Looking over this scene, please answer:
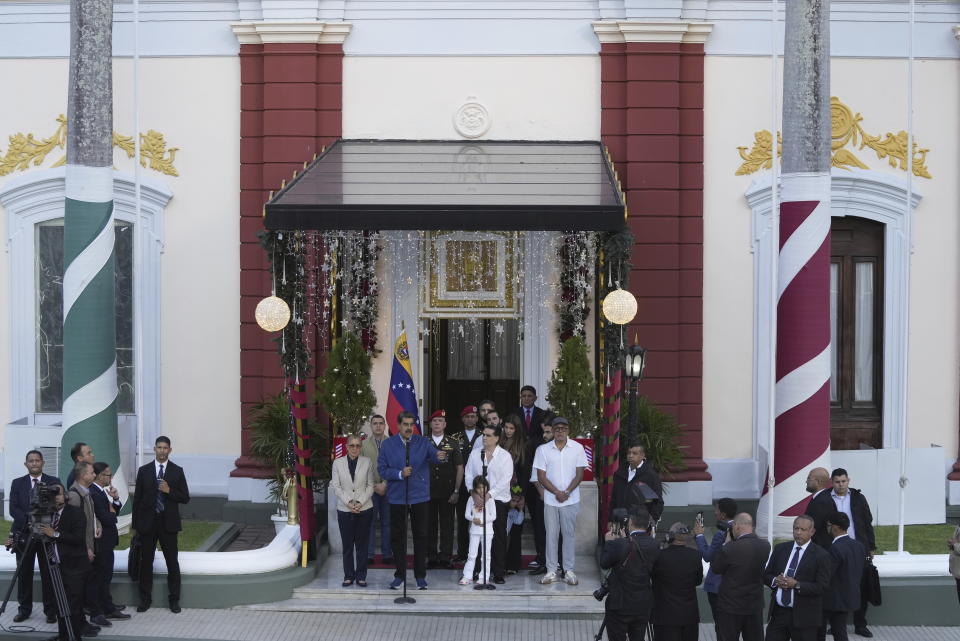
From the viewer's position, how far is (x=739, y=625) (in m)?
9.95

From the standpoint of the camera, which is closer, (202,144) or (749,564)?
(749,564)

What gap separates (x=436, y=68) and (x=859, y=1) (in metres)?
4.74

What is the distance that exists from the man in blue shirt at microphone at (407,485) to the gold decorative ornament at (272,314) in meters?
1.43

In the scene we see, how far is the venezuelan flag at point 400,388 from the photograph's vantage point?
1464 centimetres

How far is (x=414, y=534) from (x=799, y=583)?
161 inches

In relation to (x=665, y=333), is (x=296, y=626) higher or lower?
lower

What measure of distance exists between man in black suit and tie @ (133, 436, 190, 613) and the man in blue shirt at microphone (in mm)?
1858

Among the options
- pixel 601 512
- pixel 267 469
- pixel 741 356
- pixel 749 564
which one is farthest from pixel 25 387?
pixel 749 564

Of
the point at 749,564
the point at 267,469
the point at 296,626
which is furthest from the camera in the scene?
the point at 267,469

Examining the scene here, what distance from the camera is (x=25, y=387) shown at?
15953 mm

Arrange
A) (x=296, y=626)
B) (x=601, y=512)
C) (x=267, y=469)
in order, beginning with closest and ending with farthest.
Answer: (x=296, y=626), (x=601, y=512), (x=267, y=469)

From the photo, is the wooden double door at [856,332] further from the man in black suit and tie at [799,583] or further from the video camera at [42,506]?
the video camera at [42,506]

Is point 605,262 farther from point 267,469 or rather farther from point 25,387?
point 25,387

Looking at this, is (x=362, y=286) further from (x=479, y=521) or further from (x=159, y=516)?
(x=159, y=516)
